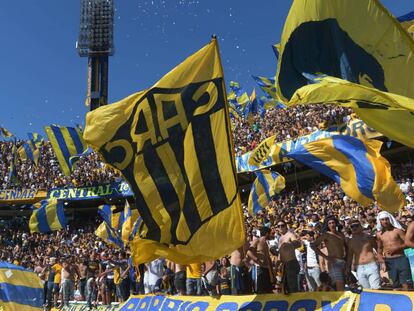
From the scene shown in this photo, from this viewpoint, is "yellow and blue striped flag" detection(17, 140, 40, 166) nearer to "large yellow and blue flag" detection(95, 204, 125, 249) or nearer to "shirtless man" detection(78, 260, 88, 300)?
"large yellow and blue flag" detection(95, 204, 125, 249)

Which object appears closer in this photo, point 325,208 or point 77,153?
point 325,208

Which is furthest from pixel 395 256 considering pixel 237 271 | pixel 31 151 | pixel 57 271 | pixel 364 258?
pixel 31 151

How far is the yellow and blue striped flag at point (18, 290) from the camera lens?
8.09 m

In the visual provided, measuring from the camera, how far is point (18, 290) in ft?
27.1

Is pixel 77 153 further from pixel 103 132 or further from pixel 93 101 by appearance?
pixel 93 101

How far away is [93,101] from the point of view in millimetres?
59594

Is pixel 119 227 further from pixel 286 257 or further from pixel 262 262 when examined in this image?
pixel 286 257

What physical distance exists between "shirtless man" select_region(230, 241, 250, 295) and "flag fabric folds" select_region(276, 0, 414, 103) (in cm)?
353

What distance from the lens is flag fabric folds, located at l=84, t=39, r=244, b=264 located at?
684 cm

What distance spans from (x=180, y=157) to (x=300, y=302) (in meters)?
2.57

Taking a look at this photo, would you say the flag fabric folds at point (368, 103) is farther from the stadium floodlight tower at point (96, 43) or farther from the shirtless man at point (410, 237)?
the stadium floodlight tower at point (96, 43)

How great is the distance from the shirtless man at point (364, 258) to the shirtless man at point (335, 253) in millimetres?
208

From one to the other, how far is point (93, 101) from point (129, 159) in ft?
178

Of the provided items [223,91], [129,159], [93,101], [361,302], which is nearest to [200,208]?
[129,159]
